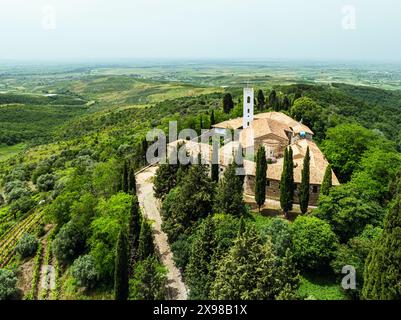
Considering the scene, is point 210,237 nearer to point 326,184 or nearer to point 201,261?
point 201,261

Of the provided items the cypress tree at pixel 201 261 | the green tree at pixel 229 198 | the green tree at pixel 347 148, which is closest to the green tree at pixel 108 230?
the cypress tree at pixel 201 261

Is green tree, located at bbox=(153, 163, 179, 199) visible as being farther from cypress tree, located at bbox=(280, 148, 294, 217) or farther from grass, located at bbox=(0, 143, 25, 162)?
grass, located at bbox=(0, 143, 25, 162)

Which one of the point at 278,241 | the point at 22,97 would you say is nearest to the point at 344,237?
the point at 278,241

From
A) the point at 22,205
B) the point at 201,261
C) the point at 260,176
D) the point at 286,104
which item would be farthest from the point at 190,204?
the point at 286,104

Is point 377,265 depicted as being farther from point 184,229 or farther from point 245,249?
point 184,229

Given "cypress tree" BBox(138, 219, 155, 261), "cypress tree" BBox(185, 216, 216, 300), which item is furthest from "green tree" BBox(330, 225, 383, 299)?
"cypress tree" BBox(138, 219, 155, 261)

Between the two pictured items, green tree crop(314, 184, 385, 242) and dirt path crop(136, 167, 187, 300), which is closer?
dirt path crop(136, 167, 187, 300)
